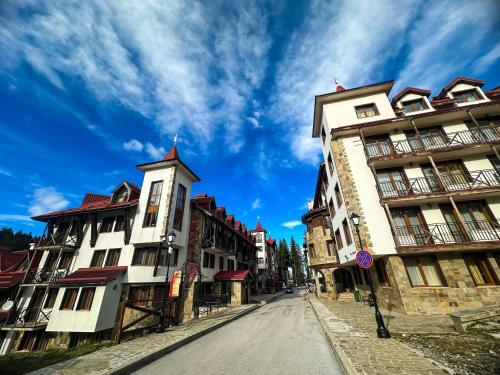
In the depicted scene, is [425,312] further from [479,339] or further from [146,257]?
[146,257]

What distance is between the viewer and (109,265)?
17.2 meters

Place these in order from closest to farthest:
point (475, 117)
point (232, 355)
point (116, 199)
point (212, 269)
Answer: point (232, 355), point (475, 117), point (116, 199), point (212, 269)

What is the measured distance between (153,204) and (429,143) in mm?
23274

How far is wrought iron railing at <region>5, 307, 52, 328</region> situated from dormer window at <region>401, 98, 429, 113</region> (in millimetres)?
34429

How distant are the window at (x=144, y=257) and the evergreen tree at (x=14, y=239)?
7257 cm

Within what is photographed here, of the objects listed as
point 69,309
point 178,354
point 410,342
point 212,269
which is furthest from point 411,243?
point 69,309

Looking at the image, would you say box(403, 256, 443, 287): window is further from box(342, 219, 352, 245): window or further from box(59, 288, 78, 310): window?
box(59, 288, 78, 310): window

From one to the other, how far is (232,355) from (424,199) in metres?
14.6

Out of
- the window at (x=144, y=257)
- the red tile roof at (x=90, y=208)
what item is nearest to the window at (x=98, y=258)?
the window at (x=144, y=257)

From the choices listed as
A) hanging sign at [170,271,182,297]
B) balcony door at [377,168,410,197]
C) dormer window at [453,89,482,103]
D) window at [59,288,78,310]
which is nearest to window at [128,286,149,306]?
window at [59,288,78,310]

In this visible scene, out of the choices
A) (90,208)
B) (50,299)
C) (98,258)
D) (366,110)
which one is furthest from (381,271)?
(50,299)

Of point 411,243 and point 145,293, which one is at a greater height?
point 411,243

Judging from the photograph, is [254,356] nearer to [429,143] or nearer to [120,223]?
[120,223]

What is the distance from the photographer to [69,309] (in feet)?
47.6
